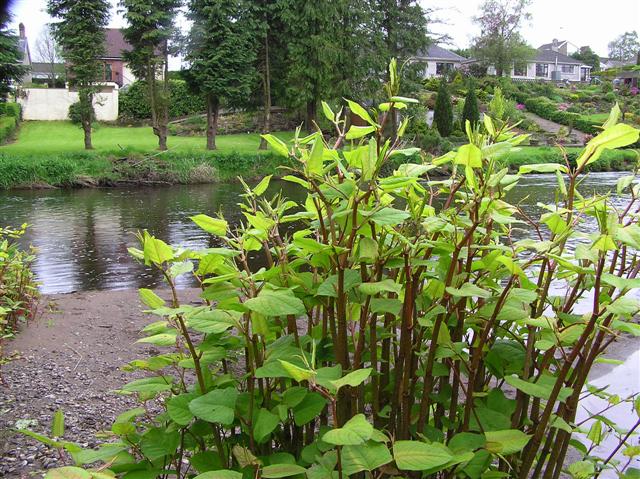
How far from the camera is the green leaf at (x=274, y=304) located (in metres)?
1.10

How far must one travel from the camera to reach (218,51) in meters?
26.8

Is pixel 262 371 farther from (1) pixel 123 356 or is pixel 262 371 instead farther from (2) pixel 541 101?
(2) pixel 541 101

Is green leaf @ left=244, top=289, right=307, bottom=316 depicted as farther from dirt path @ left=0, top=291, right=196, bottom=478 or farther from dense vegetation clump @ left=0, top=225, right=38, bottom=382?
dense vegetation clump @ left=0, top=225, right=38, bottom=382

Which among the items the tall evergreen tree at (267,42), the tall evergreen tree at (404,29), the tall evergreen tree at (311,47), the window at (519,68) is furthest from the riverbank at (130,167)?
the window at (519,68)

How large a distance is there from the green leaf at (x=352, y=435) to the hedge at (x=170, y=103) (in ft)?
112

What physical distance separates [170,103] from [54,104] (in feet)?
20.1

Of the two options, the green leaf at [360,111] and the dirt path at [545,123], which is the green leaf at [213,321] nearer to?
the green leaf at [360,111]

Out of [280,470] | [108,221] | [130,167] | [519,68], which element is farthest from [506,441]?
[519,68]

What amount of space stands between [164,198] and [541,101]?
110ft

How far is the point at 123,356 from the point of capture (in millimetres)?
4164

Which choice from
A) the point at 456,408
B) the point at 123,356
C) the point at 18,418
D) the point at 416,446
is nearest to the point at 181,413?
the point at 416,446

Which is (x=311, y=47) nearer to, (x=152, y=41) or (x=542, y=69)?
(x=152, y=41)

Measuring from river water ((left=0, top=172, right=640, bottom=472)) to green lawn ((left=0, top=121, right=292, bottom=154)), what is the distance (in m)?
5.28

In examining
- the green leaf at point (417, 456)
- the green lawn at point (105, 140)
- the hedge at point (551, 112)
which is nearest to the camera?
the green leaf at point (417, 456)
